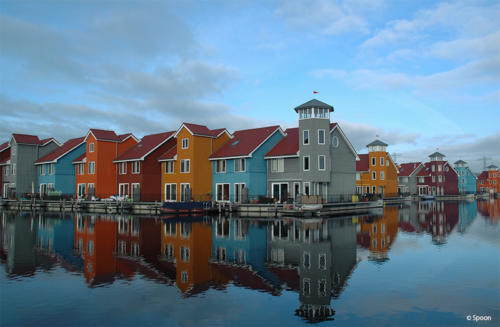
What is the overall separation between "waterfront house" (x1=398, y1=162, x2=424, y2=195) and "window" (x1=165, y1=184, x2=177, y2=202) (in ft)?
205

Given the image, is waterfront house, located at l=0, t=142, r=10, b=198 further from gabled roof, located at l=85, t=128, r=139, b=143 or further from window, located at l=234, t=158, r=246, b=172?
window, located at l=234, t=158, r=246, b=172

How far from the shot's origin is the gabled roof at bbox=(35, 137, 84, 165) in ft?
209

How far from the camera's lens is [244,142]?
50.5 m

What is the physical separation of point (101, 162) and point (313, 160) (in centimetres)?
3079

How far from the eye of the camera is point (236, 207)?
44.8 m

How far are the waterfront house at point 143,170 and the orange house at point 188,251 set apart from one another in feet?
70.5

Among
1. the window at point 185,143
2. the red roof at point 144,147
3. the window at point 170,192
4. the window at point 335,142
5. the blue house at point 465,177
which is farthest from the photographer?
the blue house at point 465,177

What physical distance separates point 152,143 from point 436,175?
7017 centimetres

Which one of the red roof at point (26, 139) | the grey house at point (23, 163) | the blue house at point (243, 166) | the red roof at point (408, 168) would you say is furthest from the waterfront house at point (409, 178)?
the red roof at point (26, 139)

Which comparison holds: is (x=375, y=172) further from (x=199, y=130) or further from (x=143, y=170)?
(x=143, y=170)

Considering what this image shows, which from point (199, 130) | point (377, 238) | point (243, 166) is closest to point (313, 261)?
point (377, 238)

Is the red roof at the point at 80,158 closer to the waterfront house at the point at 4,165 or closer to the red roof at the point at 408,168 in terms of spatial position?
the waterfront house at the point at 4,165

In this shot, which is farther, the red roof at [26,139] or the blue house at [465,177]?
the blue house at [465,177]

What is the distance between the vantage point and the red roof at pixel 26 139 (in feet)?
224
